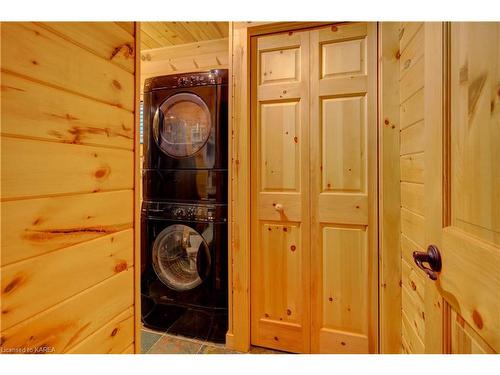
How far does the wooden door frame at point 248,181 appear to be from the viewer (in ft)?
4.78

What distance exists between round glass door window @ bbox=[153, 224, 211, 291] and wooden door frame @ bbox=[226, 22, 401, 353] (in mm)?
223

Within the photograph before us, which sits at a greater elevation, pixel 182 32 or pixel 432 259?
pixel 182 32

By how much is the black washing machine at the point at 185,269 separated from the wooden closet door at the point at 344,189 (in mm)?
659

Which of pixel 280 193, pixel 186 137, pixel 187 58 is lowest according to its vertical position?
pixel 280 193

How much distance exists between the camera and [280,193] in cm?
170

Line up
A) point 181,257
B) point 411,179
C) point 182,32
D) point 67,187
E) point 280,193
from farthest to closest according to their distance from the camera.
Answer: point 182,32
point 181,257
point 280,193
point 411,179
point 67,187

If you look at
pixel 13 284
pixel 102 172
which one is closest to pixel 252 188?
pixel 102 172

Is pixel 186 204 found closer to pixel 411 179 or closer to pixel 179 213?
pixel 179 213

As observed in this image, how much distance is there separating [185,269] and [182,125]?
1083 millimetres

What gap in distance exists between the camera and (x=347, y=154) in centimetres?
158

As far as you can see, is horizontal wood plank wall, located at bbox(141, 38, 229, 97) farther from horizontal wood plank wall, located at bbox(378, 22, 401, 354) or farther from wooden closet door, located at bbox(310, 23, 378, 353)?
horizontal wood plank wall, located at bbox(378, 22, 401, 354)
